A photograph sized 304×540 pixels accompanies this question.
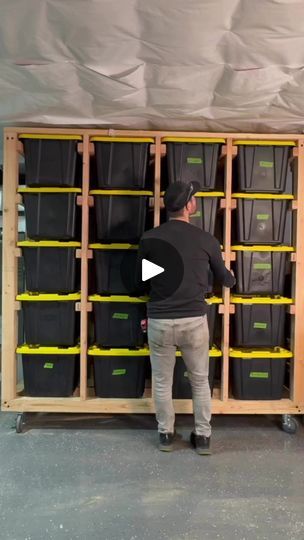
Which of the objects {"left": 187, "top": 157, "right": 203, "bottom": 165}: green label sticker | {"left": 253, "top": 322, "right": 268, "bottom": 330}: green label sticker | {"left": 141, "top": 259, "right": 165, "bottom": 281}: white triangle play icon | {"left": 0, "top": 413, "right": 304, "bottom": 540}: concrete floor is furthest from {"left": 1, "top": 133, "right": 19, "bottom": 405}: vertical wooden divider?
Result: {"left": 253, "top": 322, "right": 268, "bottom": 330}: green label sticker

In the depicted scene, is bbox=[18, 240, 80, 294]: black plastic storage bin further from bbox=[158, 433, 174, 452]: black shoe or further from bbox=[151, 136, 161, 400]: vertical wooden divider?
bbox=[158, 433, 174, 452]: black shoe

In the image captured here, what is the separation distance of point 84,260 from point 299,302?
141 centimetres

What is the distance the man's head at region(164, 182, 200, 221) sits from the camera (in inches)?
79.2

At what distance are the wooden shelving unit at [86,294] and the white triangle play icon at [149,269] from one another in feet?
1.16

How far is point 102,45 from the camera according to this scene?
1.57m

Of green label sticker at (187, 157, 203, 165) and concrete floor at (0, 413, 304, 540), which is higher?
green label sticker at (187, 157, 203, 165)

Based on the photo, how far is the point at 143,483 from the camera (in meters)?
1.83

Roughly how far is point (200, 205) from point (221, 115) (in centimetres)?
55

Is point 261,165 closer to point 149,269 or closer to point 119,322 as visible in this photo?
point 149,269

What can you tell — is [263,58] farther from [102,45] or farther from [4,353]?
[4,353]

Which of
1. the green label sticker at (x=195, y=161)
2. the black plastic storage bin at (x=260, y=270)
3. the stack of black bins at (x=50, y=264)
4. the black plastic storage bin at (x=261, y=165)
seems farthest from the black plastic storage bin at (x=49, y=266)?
the black plastic storage bin at (x=261, y=165)

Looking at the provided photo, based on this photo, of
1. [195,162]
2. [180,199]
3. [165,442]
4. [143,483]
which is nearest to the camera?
[143,483]

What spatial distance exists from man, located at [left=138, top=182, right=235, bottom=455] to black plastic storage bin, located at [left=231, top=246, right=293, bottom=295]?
28 centimetres

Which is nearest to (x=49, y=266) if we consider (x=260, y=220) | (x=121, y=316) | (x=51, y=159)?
(x=121, y=316)
